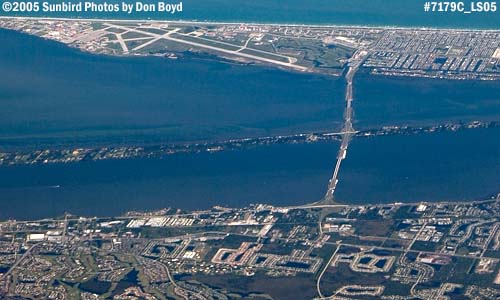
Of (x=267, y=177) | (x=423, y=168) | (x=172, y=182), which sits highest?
(x=423, y=168)

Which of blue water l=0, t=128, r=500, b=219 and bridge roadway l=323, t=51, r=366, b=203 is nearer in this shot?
blue water l=0, t=128, r=500, b=219

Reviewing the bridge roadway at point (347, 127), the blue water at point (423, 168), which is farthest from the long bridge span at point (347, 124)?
the blue water at point (423, 168)

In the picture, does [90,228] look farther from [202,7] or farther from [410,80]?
[202,7]

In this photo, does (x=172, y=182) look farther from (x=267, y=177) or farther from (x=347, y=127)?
(x=347, y=127)

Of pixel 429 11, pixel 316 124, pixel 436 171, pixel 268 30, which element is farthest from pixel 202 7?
pixel 436 171

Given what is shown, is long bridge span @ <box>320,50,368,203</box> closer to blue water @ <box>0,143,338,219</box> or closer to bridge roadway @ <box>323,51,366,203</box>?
bridge roadway @ <box>323,51,366,203</box>

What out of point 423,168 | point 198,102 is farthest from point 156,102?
point 423,168

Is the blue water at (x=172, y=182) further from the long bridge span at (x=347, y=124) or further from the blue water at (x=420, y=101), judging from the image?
the blue water at (x=420, y=101)

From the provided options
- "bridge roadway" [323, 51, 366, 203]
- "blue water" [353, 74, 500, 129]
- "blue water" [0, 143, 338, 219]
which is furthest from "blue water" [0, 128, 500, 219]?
"blue water" [353, 74, 500, 129]
